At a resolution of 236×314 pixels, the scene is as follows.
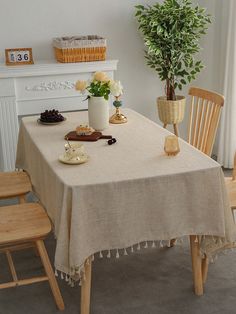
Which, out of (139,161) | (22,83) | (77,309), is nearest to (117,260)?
(77,309)

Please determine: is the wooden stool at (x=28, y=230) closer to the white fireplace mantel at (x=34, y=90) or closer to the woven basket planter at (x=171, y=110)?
the white fireplace mantel at (x=34, y=90)

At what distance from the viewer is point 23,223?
253 centimetres

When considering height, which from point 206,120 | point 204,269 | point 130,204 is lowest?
point 204,269

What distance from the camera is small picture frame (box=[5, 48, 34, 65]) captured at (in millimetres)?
4090

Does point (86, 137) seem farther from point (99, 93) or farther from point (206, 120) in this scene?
point (206, 120)

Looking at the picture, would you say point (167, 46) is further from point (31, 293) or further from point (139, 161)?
point (31, 293)

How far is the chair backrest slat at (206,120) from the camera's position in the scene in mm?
3113

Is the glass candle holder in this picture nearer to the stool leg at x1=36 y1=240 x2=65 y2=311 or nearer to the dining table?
the dining table

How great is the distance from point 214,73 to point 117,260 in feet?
7.29

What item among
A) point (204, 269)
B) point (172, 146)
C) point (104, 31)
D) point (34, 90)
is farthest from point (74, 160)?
point (104, 31)

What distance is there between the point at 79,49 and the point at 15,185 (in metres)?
1.52

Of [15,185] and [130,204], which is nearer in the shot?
[130,204]

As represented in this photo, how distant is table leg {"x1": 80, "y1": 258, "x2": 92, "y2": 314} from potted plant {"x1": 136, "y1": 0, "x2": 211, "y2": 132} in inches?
85.8

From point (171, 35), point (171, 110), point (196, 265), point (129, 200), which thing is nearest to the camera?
point (129, 200)
